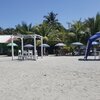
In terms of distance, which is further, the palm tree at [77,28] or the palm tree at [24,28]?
the palm tree at [24,28]

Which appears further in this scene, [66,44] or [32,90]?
[66,44]

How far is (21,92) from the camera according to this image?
10641 millimetres

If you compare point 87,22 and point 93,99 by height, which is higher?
point 87,22

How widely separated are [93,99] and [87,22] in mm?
50129

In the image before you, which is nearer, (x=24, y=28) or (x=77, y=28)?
(x=77, y=28)

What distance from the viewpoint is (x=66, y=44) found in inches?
2344

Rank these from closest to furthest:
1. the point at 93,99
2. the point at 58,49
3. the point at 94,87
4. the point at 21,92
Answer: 1. the point at 93,99
2. the point at 21,92
3. the point at 94,87
4. the point at 58,49

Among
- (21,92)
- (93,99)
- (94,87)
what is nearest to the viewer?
(93,99)

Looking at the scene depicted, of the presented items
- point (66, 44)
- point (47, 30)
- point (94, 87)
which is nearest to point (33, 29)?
point (47, 30)

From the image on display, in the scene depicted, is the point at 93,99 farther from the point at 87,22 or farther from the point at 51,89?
the point at 87,22

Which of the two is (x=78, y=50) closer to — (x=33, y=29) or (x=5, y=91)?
(x=33, y=29)

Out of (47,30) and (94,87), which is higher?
(47,30)

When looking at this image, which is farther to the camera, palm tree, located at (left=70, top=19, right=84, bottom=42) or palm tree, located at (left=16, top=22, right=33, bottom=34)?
palm tree, located at (left=16, top=22, right=33, bottom=34)

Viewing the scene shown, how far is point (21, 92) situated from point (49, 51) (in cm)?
5344
